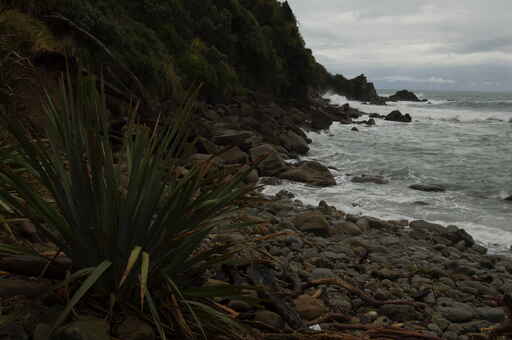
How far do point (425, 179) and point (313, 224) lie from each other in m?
7.54

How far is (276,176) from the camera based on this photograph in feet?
36.7

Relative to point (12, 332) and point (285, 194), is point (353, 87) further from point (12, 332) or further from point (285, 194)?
point (12, 332)

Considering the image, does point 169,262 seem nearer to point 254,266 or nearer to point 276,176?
point 254,266

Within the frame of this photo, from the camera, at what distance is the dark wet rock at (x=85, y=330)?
1383 millimetres

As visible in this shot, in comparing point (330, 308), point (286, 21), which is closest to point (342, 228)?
point (330, 308)

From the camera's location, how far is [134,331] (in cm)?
157

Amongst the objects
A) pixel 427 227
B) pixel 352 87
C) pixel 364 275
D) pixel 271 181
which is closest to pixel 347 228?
pixel 427 227

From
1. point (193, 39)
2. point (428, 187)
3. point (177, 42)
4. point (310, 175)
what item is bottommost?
point (428, 187)

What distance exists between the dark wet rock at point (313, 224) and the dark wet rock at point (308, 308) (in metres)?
3.26

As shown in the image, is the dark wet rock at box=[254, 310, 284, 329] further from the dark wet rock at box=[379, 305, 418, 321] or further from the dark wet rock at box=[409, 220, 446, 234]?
the dark wet rock at box=[409, 220, 446, 234]

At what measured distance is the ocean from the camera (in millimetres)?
8664

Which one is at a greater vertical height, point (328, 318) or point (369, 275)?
point (328, 318)

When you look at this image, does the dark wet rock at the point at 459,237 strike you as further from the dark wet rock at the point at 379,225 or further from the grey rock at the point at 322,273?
the grey rock at the point at 322,273

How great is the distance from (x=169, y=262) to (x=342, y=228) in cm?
508
